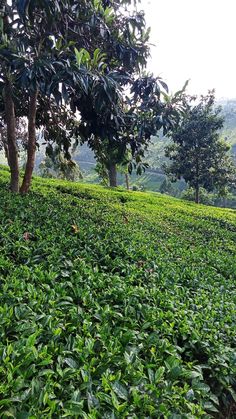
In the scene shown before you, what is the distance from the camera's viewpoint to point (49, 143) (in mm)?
9859

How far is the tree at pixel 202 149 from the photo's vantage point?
26.9 meters

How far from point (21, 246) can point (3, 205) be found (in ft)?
7.42

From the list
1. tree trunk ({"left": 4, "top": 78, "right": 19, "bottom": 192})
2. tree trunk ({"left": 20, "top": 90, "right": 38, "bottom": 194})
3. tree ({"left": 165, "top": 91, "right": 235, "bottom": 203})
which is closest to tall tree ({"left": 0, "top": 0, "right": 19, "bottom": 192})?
tree trunk ({"left": 4, "top": 78, "right": 19, "bottom": 192})

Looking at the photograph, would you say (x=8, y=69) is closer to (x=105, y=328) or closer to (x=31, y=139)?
(x=31, y=139)

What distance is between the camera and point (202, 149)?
2723cm

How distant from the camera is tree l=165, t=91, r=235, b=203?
1060 inches

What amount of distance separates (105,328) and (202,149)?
2564cm

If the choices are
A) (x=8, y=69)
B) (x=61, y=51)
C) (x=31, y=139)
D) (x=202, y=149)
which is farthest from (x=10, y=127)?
(x=202, y=149)

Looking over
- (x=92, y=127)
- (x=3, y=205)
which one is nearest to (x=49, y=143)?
(x=92, y=127)

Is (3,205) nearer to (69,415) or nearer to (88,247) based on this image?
(88,247)

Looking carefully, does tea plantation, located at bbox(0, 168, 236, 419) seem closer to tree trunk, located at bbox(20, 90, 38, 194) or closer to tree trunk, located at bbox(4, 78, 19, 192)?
tree trunk, located at bbox(4, 78, 19, 192)

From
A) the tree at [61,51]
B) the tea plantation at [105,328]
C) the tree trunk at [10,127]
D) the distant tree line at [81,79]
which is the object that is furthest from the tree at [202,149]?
the tea plantation at [105,328]

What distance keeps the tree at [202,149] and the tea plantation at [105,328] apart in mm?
22042

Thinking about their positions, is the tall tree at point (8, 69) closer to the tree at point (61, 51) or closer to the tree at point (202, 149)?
the tree at point (61, 51)
